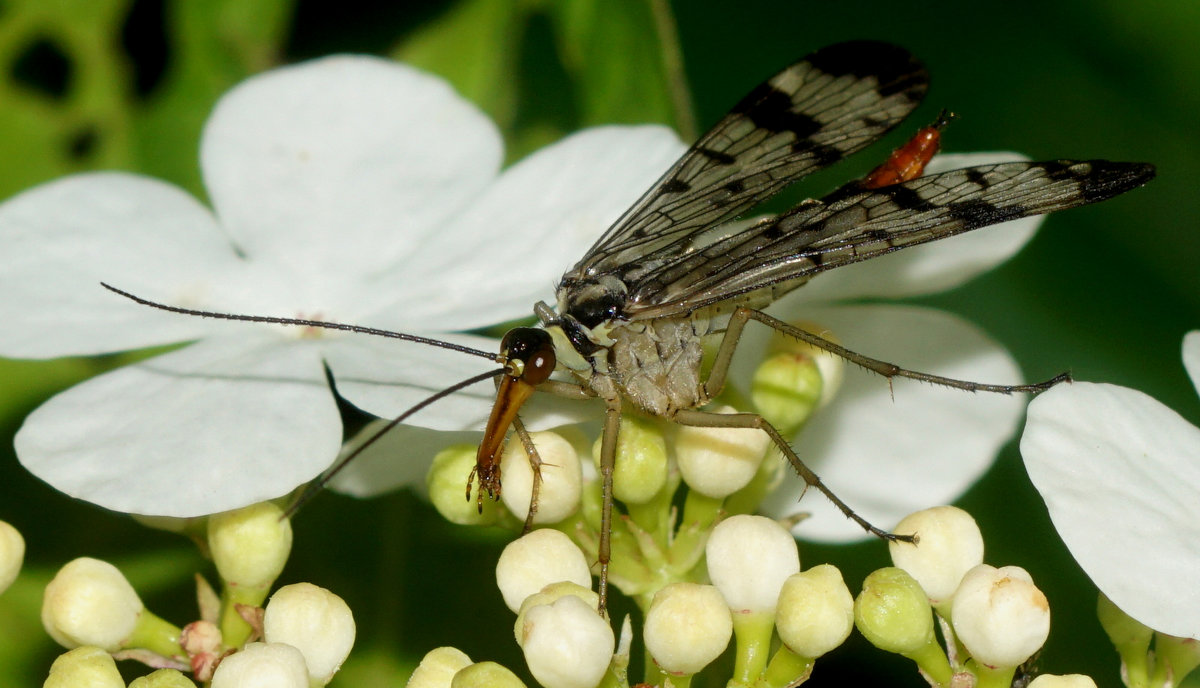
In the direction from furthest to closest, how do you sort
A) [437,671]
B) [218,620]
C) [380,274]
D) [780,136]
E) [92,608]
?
[780,136] → [380,274] → [218,620] → [92,608] → [437,671]

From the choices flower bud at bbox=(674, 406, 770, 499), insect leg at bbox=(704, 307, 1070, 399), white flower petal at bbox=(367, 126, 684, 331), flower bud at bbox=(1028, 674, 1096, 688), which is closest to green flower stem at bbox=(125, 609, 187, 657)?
white flower petal at bbox=(367, 126, 684, 331)

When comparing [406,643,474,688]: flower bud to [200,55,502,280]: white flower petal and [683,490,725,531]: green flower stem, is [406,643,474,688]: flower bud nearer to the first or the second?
[683,490,725,531]: green flower stem

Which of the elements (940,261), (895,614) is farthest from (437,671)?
(940,261)


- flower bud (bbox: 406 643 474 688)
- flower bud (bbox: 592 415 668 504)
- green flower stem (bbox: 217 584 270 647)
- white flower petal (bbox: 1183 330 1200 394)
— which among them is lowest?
green flower stem (bbox: 217 584 270 647)

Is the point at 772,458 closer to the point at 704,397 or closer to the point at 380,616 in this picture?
the point at 704,397

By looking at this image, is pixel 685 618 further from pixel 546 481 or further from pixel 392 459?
pixel 392 459

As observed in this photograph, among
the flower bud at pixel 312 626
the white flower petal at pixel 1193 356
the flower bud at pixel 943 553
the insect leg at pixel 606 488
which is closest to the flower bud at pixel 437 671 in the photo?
the flower bud at pixel 312 626

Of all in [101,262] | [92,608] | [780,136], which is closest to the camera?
[92,608]
